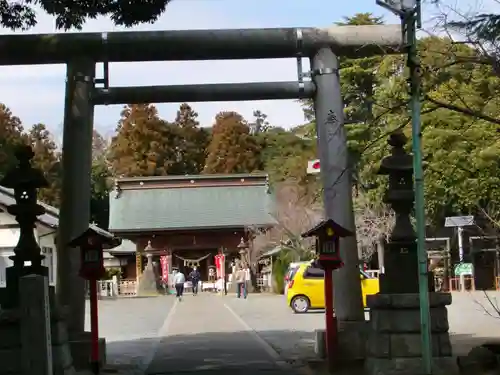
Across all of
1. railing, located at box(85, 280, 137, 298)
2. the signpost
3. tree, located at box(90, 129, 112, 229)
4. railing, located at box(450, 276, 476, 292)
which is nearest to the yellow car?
the signpost

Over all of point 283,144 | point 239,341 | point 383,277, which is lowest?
point 239,341

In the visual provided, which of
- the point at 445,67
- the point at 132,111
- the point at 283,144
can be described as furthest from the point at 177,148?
the point at 445,67

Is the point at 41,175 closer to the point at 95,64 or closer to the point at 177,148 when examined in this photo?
the point at 95,64

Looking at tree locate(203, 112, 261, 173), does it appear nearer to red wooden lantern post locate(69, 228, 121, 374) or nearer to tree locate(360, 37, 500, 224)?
tree locate(360, 37, 500, 224)

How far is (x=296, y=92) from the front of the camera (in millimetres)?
12523

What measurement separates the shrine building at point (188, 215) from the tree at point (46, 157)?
14.1ft

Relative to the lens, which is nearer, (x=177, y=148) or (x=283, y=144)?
(x=283, y=144)

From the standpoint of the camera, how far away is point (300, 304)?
24.7 m

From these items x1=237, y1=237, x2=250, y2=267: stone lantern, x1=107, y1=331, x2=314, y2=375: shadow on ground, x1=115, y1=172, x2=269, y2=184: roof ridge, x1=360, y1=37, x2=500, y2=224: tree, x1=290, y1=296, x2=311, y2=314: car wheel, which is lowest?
x1=107, y1=331, x2=314, y2=375: shadow on ground

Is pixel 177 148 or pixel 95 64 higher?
pixel 177 148

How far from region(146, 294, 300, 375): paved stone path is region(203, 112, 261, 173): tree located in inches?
1601

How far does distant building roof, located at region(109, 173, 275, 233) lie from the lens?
47406mm

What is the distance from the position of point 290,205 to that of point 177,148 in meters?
29.8

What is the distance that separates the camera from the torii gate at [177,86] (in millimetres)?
11609
